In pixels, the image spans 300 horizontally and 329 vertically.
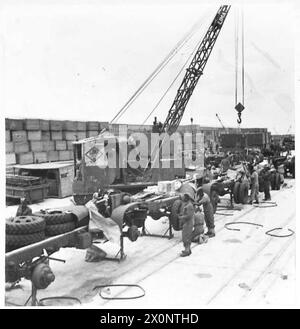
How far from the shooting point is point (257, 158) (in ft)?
60.1

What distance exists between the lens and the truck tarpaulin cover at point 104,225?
724 cm

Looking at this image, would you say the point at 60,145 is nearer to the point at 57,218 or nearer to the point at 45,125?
the point at 45,125

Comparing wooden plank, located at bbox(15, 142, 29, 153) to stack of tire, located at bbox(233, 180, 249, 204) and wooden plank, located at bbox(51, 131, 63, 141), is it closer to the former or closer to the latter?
wooden plank, located at bbox(51, 131, 63, 141)

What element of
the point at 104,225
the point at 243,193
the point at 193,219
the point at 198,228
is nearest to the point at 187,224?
the point at 193,219

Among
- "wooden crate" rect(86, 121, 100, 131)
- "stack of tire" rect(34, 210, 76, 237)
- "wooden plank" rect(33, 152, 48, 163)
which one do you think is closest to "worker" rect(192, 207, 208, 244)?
"stack of tire" rect(34, 210, 76, 237)

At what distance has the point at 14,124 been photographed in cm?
1664

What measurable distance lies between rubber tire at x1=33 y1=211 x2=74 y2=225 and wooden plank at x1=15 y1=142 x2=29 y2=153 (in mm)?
10380

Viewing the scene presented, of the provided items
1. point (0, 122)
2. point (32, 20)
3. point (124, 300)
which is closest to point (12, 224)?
point (0, 122)

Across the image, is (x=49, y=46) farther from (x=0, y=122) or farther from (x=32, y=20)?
(x=0, y=122)

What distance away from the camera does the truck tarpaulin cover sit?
23.7 feet

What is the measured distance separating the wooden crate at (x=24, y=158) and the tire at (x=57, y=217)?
10.1m

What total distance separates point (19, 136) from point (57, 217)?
431 inches

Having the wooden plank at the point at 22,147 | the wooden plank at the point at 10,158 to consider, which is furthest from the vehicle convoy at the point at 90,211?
the wooden plank at the point at 22,147

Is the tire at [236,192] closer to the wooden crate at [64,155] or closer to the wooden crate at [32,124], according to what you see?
the wooden crate at [64,155]
